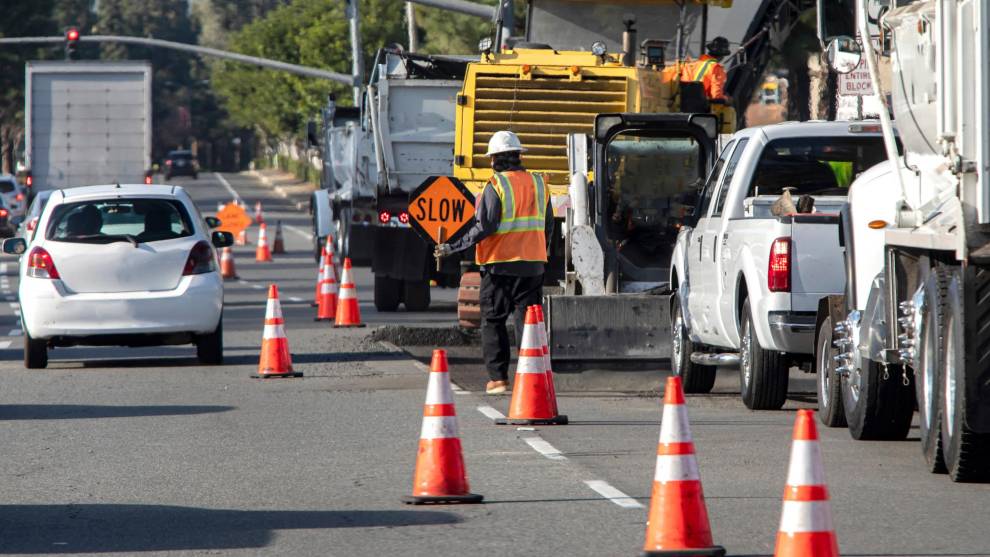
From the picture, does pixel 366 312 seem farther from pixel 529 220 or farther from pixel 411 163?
pixel 529 220

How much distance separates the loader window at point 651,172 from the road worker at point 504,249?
3190 mm

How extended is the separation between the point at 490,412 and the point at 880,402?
3068 mm

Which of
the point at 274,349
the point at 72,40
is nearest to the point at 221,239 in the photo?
the point at 274,349

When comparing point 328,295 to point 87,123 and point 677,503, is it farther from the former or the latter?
point 677,503

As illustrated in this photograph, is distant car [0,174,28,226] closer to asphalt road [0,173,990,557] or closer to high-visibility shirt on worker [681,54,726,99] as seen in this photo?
high-visibility shirt on worker [681,54,726,99]

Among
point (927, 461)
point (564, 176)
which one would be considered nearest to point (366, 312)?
point (564, 176)

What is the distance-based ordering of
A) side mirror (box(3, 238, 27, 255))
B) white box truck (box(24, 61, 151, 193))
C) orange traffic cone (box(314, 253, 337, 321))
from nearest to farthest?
side mirror (box(3, 238, 27, 255)), orange traffic cone (box(314, 253, 337, 321)), white box truck (box(24, 61, 151, 193))

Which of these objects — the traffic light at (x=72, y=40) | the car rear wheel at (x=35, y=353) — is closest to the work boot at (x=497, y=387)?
the car rear wheel at (x=35, y=353)

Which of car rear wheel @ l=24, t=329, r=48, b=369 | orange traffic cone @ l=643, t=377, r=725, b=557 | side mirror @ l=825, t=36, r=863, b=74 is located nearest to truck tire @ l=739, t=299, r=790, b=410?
side mirror @ l=825, t=36, r=863, b=74

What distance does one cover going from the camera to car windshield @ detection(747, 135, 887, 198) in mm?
13602

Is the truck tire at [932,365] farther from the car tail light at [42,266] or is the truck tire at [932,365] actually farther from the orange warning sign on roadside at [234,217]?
the orange warning sign on roadside at [234,217]

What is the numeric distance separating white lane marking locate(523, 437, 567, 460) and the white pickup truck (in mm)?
1731

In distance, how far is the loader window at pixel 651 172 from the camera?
18.0 meters

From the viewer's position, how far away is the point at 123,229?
59.3 ft
